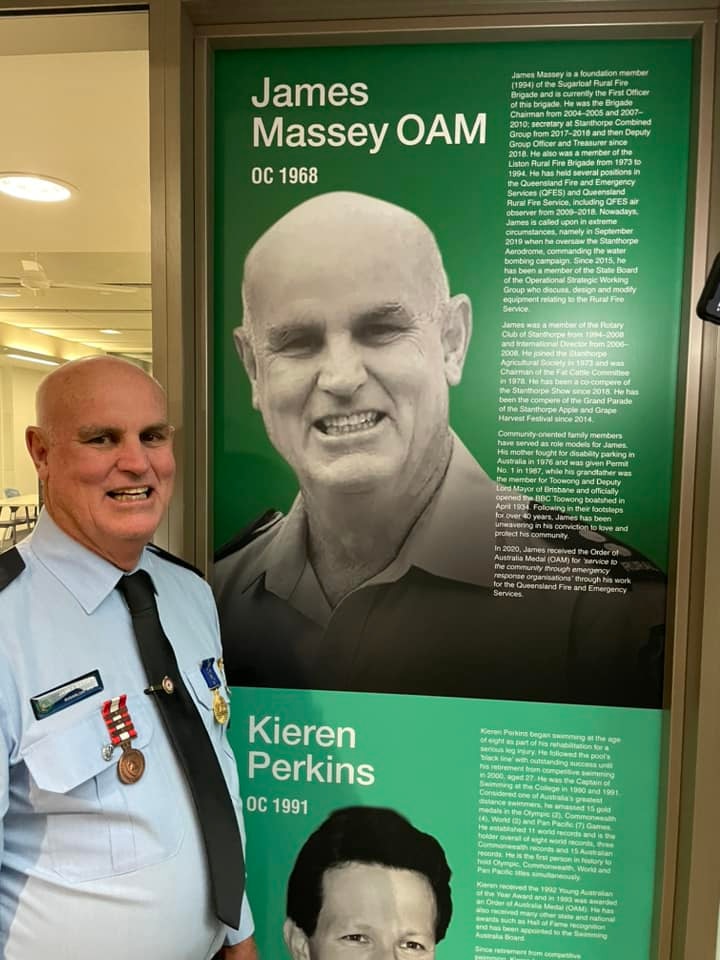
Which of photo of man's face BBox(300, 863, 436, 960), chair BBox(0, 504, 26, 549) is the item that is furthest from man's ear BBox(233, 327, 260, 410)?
chair BBox(0, 504, 26, 549)

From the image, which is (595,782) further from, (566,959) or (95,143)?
(95,143)

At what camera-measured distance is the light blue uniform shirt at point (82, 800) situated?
2.47ft

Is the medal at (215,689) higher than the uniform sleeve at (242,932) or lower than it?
higher

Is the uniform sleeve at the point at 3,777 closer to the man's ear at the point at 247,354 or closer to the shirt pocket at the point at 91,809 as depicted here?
the shirt pocket at the point at 91,809

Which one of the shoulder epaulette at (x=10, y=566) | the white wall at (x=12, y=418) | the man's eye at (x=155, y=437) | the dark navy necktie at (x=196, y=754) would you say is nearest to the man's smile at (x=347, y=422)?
the man's eye at (x=155, y=437)

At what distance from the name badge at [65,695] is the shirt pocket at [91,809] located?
0.09 feet

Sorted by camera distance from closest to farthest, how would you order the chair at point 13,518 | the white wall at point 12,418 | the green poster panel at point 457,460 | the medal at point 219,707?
the medal at point 219,707 < the green poster panel at point 457,460 < the white wall at point 12,418 < the chair at point 13,518

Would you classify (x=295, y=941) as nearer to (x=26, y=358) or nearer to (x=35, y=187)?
(x=35, y=187)

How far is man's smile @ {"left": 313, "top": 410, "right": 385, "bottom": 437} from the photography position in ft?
3.94

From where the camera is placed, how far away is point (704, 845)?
3.72 ft

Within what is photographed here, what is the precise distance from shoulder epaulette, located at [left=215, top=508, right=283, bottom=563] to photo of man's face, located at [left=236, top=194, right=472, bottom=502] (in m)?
0.12

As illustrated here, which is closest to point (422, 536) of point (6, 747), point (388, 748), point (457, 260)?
point (388, 748)

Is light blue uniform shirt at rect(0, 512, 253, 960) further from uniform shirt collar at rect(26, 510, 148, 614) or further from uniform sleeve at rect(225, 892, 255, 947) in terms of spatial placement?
uniform sleeve at rect(225, 892, 255, 947)

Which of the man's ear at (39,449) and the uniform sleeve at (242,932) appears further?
the uniform sleeve at (242,932)
